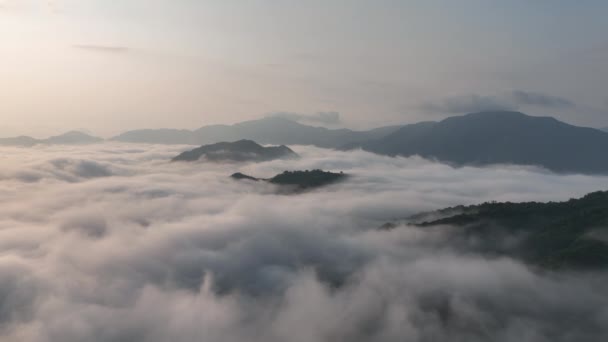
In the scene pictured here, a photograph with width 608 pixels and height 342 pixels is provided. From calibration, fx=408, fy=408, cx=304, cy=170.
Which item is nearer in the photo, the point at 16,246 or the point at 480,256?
the point at 480,256

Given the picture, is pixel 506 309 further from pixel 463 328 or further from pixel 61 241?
pixel 61 241

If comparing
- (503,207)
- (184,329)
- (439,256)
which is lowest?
(184,329)

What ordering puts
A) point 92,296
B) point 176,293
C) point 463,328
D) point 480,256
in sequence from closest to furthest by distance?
point 463,328, point 92,296, point 176,293, point 480,256

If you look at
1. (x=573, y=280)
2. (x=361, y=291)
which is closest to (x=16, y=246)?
(x=361, y=291)

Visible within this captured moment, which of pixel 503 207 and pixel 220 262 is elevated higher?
pixel 503 207

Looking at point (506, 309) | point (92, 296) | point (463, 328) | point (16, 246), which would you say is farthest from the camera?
point (16, 246)

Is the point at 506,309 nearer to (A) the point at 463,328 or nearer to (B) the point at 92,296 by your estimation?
(A) the point at 463,328
